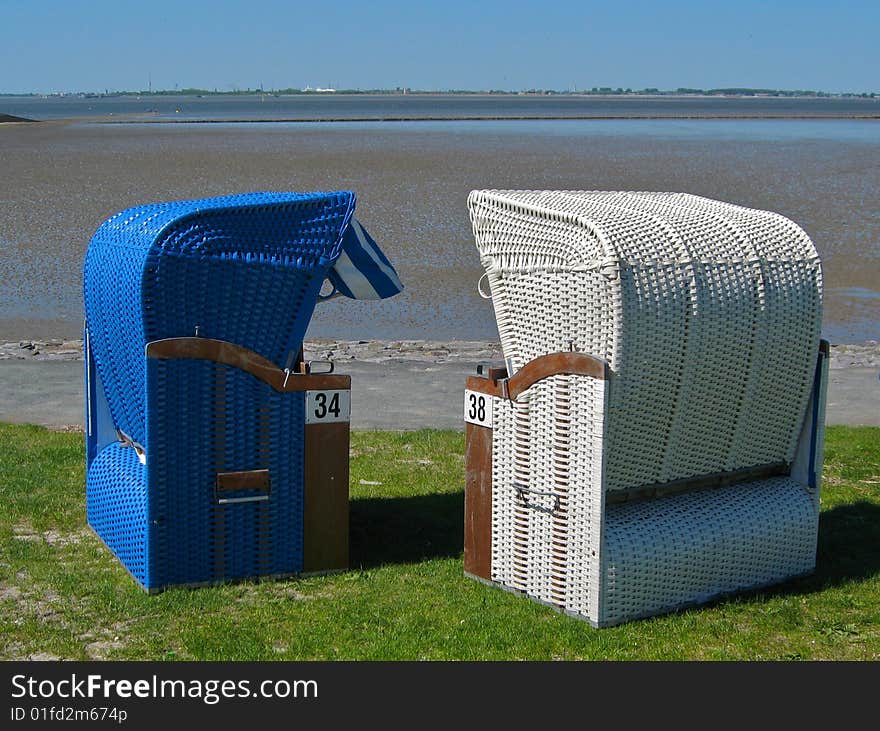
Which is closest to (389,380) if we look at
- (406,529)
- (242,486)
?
(406,529)

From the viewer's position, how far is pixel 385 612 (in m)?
6.47

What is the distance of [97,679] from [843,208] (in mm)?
27655

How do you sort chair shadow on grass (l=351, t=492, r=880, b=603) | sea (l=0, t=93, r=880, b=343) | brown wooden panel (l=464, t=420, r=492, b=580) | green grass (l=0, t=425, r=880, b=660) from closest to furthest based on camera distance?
green grass (l=0, t=425, r=880, b=660) < brown wooden panel (l=464, t=420, r=492, b=580) < chair shadow on grass (l=351, t=492, r=880, b=603) < sea (l=0, t=93, r=880, b=343)

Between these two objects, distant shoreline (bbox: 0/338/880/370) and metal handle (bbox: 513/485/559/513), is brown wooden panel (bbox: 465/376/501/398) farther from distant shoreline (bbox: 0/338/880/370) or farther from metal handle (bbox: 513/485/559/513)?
distant shoreline (bbox: 0/338/880/370)

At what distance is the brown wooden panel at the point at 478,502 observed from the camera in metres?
6.82

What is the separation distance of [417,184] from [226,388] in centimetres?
2894

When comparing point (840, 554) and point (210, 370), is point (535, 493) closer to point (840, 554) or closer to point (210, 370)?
point (210, 370)

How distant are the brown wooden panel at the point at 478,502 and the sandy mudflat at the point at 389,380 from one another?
3.67 meters

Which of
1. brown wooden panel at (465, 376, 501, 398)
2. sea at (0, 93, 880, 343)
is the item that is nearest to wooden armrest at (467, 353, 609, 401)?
brown wooden panel at (465, 376, 501, 398)

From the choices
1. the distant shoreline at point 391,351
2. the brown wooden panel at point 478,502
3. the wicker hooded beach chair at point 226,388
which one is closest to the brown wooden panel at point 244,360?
the wicker hooded beach chair at point 226,388

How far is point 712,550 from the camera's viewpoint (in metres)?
6.61

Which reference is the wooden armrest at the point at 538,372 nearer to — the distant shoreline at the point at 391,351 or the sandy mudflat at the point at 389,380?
the sandy mudflat at the point at 389,380

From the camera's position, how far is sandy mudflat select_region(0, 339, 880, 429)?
1097 cm

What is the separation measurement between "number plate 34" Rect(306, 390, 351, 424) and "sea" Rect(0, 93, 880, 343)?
31.7ft
